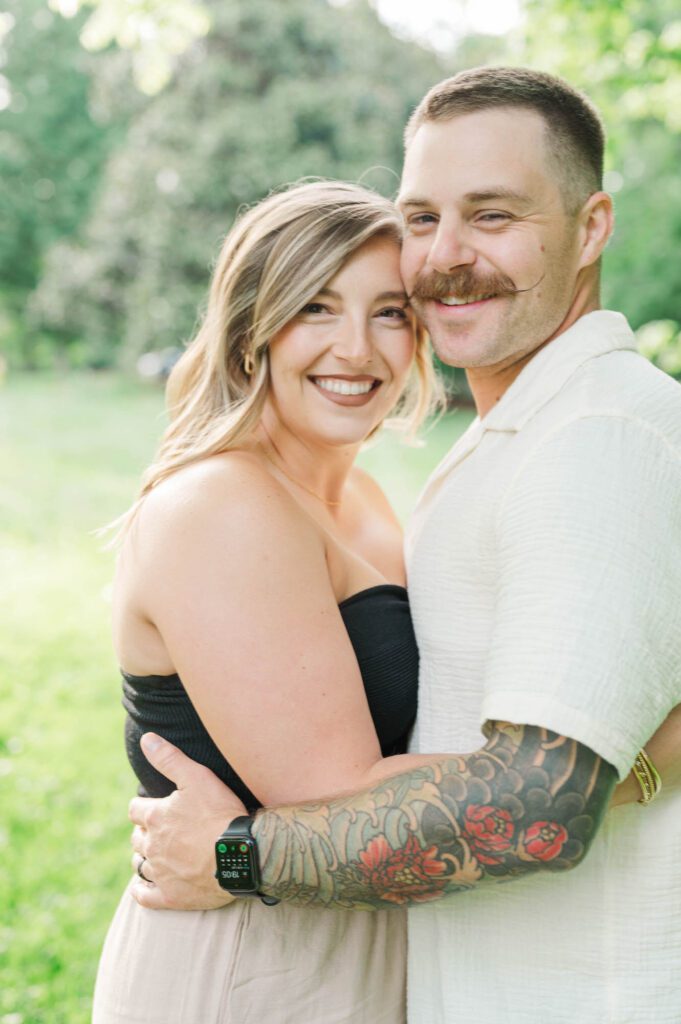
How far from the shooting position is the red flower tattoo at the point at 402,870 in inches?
71.5

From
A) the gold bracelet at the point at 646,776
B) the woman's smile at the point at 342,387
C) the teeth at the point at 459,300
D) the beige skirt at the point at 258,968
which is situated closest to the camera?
the gold bracelet at the point at 646,776

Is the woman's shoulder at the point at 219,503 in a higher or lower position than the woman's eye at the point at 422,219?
lower

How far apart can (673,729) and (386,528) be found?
1248 millimetres

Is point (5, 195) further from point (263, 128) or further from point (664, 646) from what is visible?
point (664, 646)

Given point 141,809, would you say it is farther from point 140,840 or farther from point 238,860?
point 238,860

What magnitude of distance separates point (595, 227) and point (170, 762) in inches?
61.5

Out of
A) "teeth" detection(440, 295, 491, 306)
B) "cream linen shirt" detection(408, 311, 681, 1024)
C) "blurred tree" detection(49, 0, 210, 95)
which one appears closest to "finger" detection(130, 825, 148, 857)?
"cream linen shirt" detection(408, 311, 681, 1024)

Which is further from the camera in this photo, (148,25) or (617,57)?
(617,57)

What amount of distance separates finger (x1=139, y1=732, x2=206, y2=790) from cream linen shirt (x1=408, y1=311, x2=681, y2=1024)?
1.65ft

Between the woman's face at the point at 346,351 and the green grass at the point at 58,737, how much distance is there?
48.6 inches

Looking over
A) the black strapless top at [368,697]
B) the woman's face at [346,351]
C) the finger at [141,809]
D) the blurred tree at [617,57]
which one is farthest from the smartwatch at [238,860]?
the blurred tree at [617,57]

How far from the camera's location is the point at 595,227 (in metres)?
2.40

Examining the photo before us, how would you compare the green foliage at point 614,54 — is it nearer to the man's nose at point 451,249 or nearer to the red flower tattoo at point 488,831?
the man's nose at point 451,249

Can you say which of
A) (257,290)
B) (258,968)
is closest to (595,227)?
(257,290)
